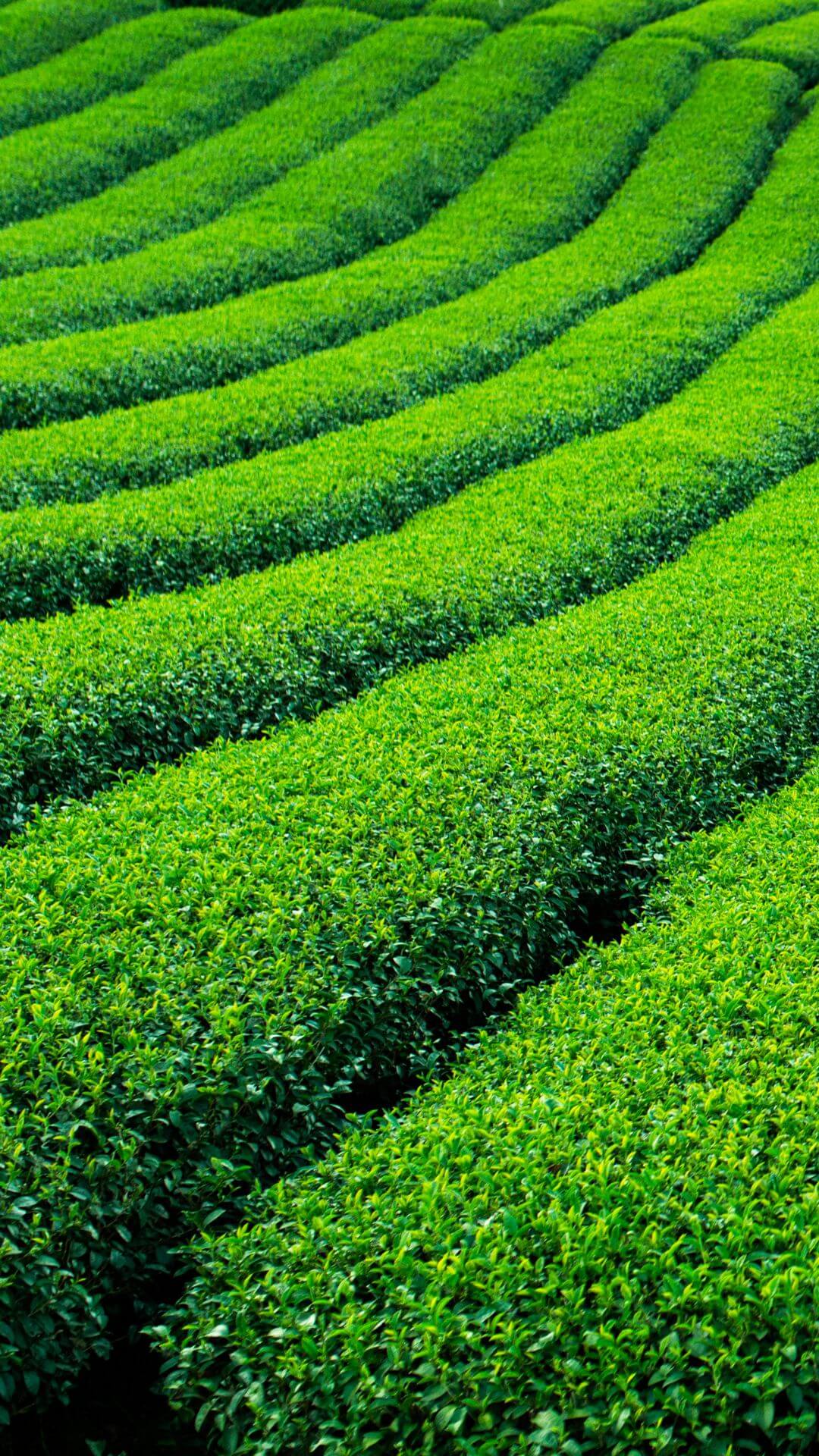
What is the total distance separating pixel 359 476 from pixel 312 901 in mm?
8046

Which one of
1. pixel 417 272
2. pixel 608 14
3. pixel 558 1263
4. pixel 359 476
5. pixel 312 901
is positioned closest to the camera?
pixel 558 1263

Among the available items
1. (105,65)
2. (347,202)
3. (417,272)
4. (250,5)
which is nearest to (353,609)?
(417,272)

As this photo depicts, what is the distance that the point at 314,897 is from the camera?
6.98 metres

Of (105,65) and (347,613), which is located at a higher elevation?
(105,65)

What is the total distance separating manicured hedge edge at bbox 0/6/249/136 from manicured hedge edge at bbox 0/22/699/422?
31.4 ft

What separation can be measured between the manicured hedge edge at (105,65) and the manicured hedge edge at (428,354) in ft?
38.8

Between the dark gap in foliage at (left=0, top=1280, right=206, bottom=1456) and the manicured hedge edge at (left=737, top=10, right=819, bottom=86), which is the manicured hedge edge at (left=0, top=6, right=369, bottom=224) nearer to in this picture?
the manicured hedge edge at (left=737, top=10, right=819, bottom=86)

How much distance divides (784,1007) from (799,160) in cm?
2676

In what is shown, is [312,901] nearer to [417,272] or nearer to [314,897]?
[314,897]

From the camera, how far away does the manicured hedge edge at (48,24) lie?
3002 cm

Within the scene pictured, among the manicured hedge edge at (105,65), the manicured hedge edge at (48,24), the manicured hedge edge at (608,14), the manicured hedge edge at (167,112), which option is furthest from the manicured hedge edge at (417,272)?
the manicured hedge edge at (48,24)

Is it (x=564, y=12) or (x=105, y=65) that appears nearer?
(x=105, y=65)

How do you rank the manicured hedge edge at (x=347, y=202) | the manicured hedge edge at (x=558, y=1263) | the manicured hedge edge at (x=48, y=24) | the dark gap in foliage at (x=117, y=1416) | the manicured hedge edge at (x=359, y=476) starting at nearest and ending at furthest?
the manicured hedge edge at (x=558, y=1263), the dark gap in foliage at (x=117, y=1416), the manicured hedge edge at (x=359, y=476), the manicured hedge edge at (x=347, y=202), the manicured hedge edge at (x=48, y=24)

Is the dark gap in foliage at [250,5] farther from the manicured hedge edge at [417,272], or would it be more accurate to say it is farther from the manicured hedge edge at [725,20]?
the manicured hedge edge at [725,20]
